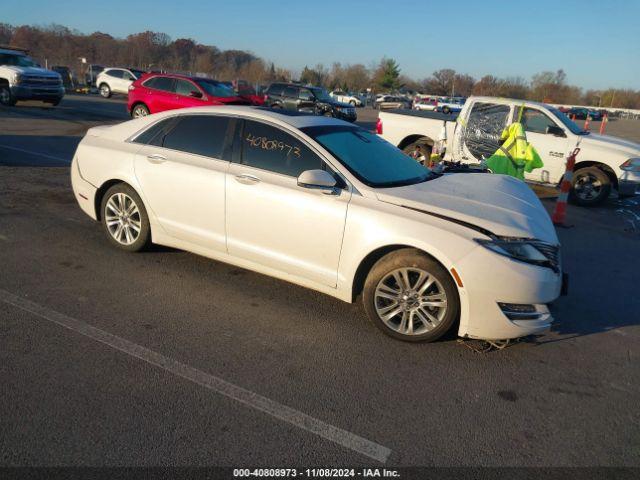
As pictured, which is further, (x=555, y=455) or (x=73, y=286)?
(x=73, y=286)

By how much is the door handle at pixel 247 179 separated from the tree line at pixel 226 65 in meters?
74.4

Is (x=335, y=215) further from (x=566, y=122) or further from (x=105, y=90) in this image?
(x=105, y=90)

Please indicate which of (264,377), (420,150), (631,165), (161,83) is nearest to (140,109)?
(161,83)

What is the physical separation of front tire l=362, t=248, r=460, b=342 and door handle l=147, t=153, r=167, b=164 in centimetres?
238

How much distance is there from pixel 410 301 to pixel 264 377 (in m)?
1.24

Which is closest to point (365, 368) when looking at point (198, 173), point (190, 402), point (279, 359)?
point (279, 359)

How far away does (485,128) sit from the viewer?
1034cm

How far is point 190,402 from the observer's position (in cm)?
306

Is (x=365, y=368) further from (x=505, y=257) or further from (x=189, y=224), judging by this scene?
(x=189, y=224)

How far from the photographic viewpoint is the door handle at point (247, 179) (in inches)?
174

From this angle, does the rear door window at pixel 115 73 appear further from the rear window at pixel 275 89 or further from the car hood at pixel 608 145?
the car hood at pixel 608 145

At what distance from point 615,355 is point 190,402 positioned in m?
3.23

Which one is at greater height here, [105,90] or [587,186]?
[105,90]

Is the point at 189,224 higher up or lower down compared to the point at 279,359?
higher up
